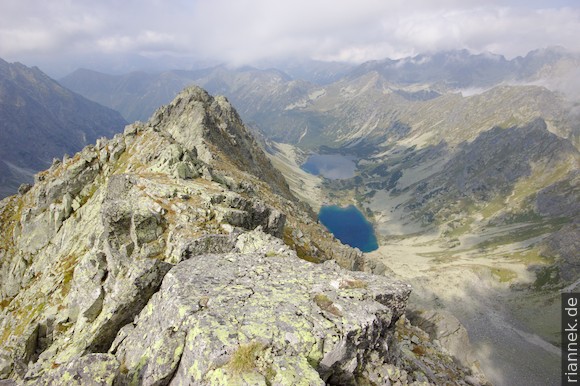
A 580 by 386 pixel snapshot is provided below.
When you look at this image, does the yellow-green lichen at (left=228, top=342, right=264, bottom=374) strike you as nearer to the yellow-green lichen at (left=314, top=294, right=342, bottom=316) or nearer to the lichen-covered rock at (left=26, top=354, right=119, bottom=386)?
the yellow-green lichen at (left=314, top=294, right=342, bottom=316)

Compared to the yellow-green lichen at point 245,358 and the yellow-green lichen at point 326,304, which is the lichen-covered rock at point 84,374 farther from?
the yellow-green lichen at point 326,304

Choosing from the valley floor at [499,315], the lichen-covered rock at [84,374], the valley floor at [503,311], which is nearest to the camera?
the lichen-covered rock at [84,374]

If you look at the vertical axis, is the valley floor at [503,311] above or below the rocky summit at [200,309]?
below

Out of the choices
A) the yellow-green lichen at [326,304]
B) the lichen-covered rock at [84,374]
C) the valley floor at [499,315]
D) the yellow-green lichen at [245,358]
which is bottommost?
the valley floor at [499,315]

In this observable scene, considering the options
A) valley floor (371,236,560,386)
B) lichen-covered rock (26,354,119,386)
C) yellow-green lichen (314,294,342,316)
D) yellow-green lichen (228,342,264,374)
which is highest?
yellow-green lichen (314,294,342,316)

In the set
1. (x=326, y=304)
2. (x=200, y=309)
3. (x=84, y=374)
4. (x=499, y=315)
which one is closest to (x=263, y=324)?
(x=200, y=309)

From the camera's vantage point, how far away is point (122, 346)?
15.1 meters

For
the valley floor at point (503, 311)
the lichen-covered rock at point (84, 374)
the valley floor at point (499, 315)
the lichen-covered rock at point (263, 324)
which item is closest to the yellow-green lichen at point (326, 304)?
the lichen-covered rock at point (263, 324)

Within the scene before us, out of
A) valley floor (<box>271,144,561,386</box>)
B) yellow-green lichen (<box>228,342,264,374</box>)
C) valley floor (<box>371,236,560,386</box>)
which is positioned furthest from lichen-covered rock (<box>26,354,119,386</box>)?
valley floor (<box>371,236,560,386</box>)

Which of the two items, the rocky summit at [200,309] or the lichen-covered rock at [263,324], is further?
the rocky summit at [200,309]

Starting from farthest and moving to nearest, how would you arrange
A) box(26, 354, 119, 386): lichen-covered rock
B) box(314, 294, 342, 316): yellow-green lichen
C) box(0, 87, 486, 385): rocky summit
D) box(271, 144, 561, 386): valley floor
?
box(271, 144, 561, 386): valley floor → box(314, 294, 342, 316): yellow-green lichen → box(0, 87, 486, 385): rocky summit → box(26, 354, 119, 386): lichen-covered rock

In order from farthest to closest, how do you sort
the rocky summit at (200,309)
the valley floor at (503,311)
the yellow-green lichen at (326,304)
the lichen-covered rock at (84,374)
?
the valley floor at (503,311), the yellow-green lichen at (326,304), the rocky summit at (200,309), the lichen-covered rock at (84,374)

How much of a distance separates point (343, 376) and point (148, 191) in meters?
24.6

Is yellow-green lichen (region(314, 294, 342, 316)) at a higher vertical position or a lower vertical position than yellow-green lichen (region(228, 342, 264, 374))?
higher
